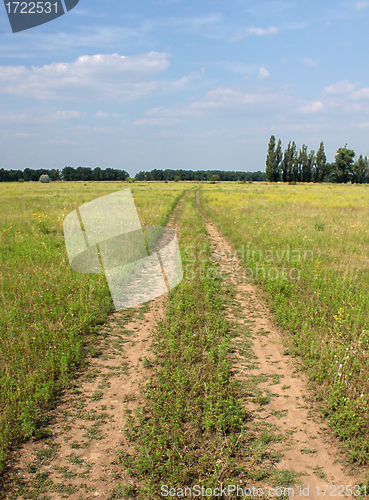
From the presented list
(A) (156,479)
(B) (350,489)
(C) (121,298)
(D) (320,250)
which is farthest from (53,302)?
(D) (320,250)

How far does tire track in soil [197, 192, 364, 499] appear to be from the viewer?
299cm

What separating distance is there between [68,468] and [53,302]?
387cm

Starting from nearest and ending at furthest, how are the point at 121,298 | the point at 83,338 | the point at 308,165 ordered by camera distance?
the point at 83,338, the point at 121,298, the point at 308,165

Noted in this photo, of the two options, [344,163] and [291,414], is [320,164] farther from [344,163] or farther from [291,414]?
[291,414]

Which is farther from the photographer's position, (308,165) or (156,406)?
(308,165)

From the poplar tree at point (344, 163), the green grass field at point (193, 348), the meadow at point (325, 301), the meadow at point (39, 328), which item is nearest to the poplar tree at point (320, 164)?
the poplar tree at point (344, 163)

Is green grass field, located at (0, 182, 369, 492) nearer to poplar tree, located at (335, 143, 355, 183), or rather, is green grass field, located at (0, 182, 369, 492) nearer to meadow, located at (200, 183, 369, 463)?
meadow, located at (200, 183, 369, 463)

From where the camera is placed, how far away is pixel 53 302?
6469 mm

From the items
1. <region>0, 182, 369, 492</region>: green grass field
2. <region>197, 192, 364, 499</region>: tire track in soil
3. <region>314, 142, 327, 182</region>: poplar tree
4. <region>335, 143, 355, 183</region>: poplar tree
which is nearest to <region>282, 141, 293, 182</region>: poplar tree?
<region>314, 142, 327, 182</region>: poplar tree

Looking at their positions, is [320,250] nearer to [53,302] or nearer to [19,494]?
[53,302]

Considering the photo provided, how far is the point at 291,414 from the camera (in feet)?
12.2

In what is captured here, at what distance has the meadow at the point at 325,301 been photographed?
3815 millimetres

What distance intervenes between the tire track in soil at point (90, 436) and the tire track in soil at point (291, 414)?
144 cm

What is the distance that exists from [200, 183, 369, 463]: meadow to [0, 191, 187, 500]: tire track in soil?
88.6 inches
